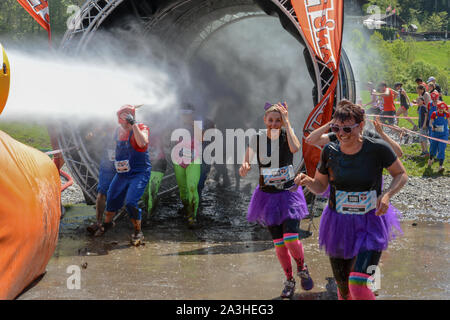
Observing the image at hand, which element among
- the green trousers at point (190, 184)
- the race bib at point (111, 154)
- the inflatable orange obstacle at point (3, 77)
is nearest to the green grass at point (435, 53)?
the green trousers at point (190, 184)

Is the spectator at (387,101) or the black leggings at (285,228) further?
the spectator at (387,101)

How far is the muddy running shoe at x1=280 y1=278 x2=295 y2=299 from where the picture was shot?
5191mm

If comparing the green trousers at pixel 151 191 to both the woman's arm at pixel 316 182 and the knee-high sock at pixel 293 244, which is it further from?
the woman's arm at pixel 316 182

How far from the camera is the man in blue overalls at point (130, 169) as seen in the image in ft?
24.0

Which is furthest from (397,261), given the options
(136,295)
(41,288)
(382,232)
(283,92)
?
(283,92)

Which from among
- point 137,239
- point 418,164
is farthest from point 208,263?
point 418,164

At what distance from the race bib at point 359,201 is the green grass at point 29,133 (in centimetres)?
1408

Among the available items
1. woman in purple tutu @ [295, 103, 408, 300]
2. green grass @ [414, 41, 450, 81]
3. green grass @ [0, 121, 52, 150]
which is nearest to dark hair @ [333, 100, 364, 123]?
woman in purple tutu @ [295, 103, 408, 300]

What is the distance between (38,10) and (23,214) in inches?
231

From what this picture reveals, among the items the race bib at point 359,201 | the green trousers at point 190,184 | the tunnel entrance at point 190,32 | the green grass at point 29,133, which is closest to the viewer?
the race bib at point 359,201

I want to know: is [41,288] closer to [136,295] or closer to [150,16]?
[136,295]

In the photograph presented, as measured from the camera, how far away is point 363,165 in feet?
13.5

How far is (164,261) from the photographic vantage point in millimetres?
6582

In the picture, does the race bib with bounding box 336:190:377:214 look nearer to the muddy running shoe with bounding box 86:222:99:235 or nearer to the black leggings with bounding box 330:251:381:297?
the black leggings with bounding box 330:251:381:297
